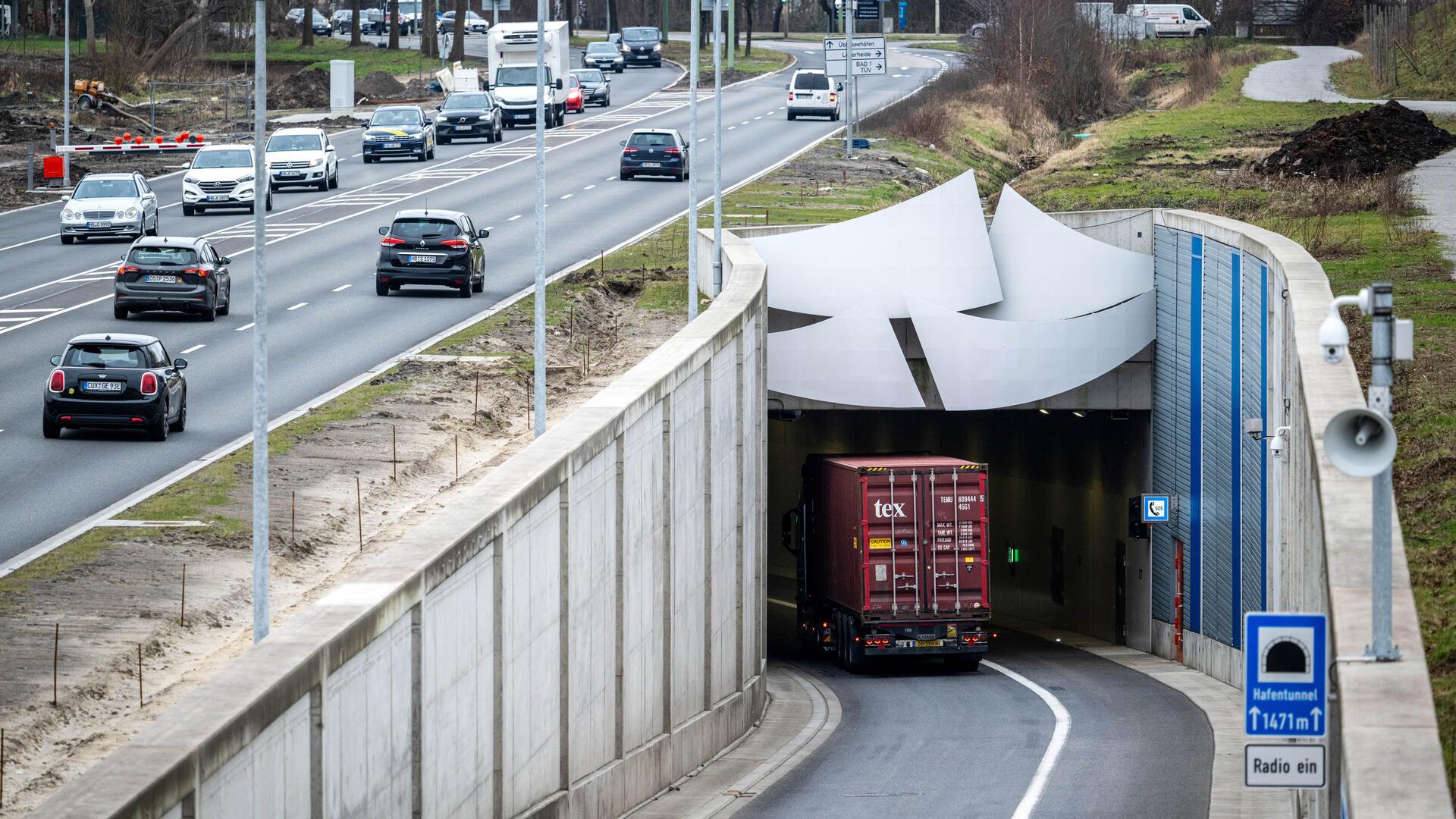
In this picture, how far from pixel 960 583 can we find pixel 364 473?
38.7ft

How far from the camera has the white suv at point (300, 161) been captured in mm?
61219

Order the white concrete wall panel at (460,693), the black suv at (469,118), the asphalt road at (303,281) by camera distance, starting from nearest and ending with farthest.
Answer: the white concrete wall panel at (460,693), the asphalt road at (303,281), the black suv at (469,118)

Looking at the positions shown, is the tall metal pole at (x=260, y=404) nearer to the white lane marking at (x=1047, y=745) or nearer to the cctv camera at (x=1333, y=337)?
the cctv camera at (x=1333, y=337)

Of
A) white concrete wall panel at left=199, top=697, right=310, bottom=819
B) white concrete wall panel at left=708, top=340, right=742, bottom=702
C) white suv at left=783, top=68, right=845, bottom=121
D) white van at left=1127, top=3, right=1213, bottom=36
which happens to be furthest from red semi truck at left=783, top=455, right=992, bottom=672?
white van at left=1127, top=3, right=1213, bottom=36

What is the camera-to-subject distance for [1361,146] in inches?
1964

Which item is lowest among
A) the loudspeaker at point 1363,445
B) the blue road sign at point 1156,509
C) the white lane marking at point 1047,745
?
the white lane marking at point 1047,745

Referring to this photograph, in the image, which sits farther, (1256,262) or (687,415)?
(1256,262)

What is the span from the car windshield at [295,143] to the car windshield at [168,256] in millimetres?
22822

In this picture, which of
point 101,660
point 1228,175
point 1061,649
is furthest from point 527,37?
point 101,660

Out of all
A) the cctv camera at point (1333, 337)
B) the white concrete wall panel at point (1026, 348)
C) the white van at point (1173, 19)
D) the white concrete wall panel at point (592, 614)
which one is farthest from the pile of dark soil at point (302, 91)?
the cctv camera at point (1333, 337)

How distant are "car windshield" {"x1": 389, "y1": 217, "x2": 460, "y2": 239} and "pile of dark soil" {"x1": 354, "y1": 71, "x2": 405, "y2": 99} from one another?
5404cm

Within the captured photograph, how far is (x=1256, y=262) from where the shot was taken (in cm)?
3059

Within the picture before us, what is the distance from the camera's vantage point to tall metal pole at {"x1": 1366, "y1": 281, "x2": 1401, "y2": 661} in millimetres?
12852

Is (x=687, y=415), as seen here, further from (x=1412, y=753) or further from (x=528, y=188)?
(x=528, y=188)
